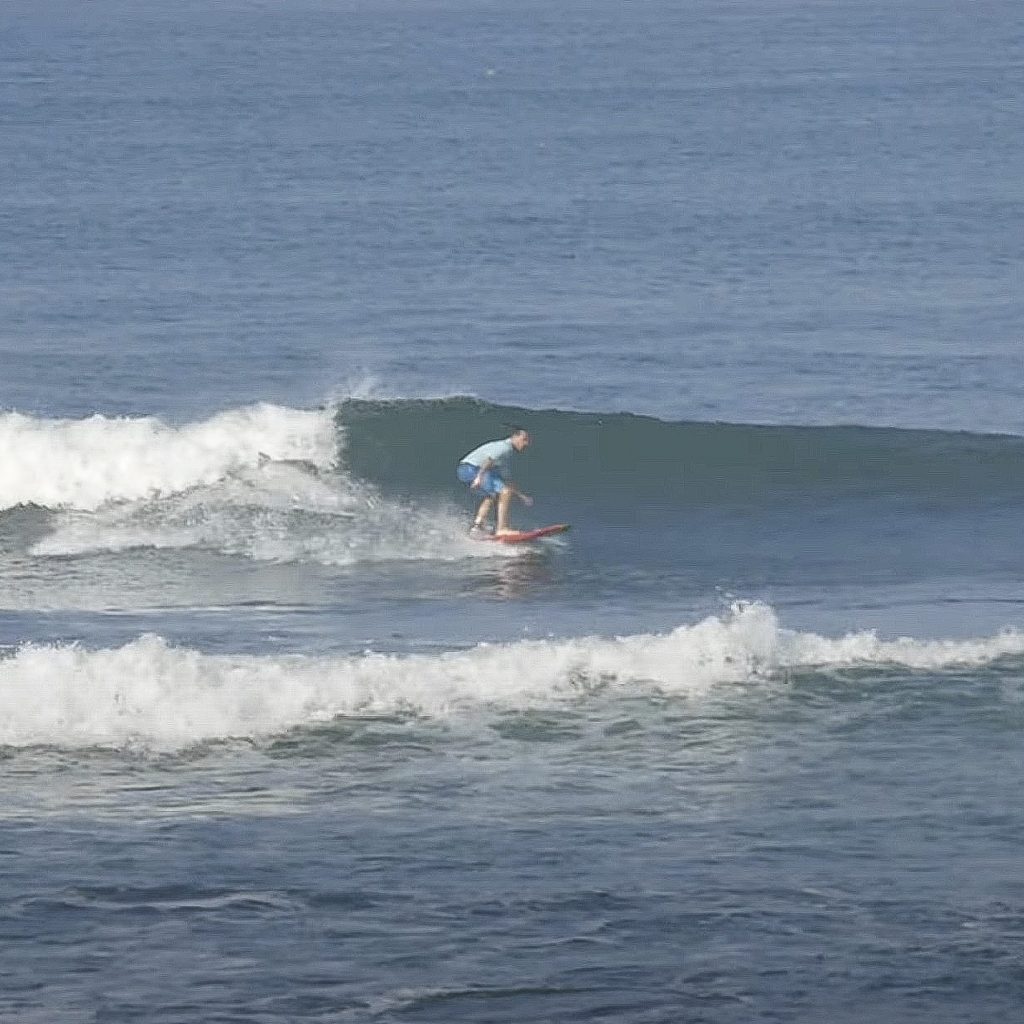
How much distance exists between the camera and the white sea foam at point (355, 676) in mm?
17688

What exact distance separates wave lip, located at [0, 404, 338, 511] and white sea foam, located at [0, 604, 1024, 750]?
907cm

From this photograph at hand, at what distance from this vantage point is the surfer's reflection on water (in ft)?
77.0

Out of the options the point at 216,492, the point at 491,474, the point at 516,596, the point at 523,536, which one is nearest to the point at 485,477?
the point at 491,474

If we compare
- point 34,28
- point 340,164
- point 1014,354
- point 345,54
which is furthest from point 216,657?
point 34,28

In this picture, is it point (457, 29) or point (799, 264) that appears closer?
point (799, 264)

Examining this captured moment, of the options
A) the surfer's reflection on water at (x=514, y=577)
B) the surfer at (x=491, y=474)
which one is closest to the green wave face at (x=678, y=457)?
the surfer at (x=491, y=474)

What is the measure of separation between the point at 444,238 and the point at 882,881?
37.9 meters

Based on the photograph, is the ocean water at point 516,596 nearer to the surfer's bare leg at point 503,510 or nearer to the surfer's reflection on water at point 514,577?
the surfer's reflection on water at point 514,577

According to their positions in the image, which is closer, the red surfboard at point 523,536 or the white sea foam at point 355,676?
the white sea foam at point 355,676

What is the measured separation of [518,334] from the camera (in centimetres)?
3931

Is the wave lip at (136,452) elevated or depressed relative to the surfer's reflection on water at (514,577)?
elevated

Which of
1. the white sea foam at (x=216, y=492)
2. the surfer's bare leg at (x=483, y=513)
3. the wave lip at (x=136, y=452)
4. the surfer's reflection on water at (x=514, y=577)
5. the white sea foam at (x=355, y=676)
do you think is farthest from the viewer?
the wave lip at (x=136, y=452)

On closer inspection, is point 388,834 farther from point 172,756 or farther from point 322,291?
point 322,291

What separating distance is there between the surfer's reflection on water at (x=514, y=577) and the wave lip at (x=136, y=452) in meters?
5.08
